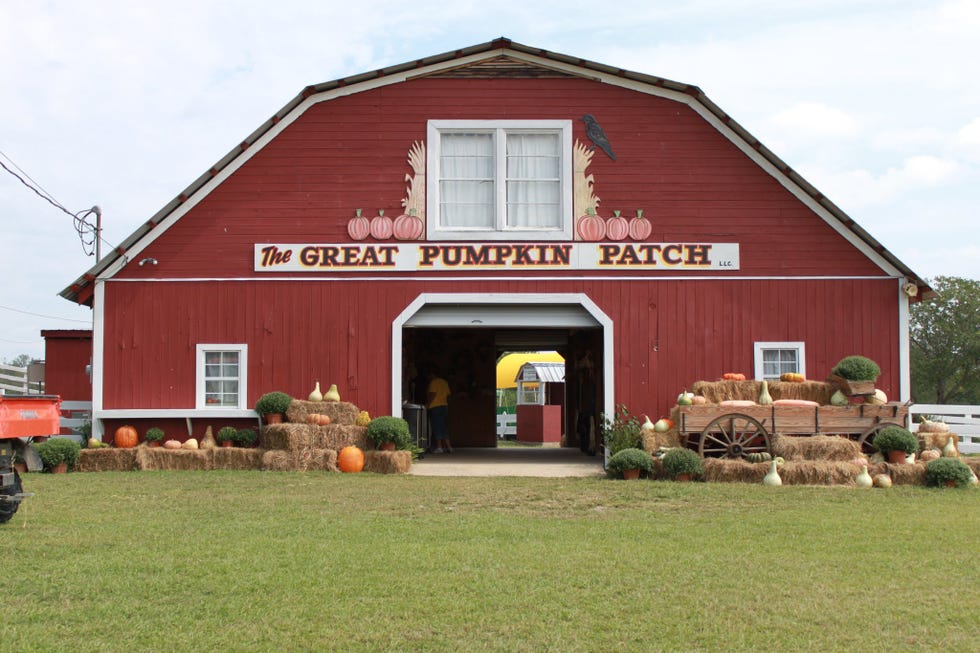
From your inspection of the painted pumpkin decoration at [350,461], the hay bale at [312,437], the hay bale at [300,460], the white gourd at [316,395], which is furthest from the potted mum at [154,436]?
the painted pumpkin decoration at [350,461]

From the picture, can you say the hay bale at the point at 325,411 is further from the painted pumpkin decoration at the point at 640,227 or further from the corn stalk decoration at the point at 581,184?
the painted pumpkin decoration at the point at 640,227

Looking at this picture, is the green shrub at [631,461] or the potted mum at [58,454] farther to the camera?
the potted mum at [58,454]

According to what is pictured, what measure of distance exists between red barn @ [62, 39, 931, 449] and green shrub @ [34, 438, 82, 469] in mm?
1183

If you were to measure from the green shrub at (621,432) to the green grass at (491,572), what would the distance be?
3.52m

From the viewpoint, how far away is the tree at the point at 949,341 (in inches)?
1961

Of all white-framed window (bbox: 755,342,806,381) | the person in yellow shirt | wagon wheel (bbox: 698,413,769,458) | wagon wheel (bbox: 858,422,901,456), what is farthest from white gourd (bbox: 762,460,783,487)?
the person in yellow shirt

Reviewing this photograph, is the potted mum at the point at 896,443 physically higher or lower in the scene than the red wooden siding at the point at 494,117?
lower

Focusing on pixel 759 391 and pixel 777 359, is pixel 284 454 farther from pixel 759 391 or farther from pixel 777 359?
pixel 777 359

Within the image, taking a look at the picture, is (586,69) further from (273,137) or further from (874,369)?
(874,369)

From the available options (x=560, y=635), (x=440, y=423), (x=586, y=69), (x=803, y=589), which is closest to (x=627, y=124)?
(x=586, y=69)

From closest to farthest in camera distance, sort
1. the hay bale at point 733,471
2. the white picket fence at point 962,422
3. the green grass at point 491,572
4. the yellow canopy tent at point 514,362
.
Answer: the green grass at point 491,572, the hay bale at point 733,471, the white picket fence at point 962,422, the yellow canopy tent at point 514,362

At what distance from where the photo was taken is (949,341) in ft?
165

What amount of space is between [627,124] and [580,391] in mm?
8323

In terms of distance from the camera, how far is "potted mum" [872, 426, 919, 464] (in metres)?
16.0
